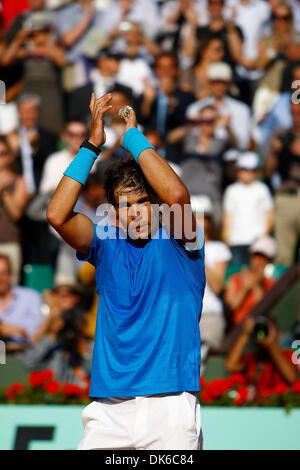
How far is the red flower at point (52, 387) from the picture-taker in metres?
6.59

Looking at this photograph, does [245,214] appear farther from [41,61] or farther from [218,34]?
[41,61]

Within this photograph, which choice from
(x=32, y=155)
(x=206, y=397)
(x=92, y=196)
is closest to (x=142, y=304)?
(x=206, y=397)

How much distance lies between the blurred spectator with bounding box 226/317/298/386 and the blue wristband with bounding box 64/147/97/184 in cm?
323

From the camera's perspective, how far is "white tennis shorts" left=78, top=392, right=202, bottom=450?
3646 millimetres

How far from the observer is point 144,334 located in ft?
12.2

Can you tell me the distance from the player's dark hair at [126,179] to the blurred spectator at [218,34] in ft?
21.4

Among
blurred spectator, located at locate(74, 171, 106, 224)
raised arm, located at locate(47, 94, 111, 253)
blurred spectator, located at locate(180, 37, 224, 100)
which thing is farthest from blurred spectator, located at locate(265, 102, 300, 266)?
raised arm, located at locate(47, 94, 111, 253)

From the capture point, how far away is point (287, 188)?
870 cm

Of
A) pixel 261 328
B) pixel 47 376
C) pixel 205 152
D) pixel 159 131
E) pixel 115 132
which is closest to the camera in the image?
pixel 47 376

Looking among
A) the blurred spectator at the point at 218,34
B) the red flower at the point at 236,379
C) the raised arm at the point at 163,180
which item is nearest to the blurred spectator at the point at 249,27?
the blurred spectator at the point at 218,34

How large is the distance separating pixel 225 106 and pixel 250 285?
2602 mm
